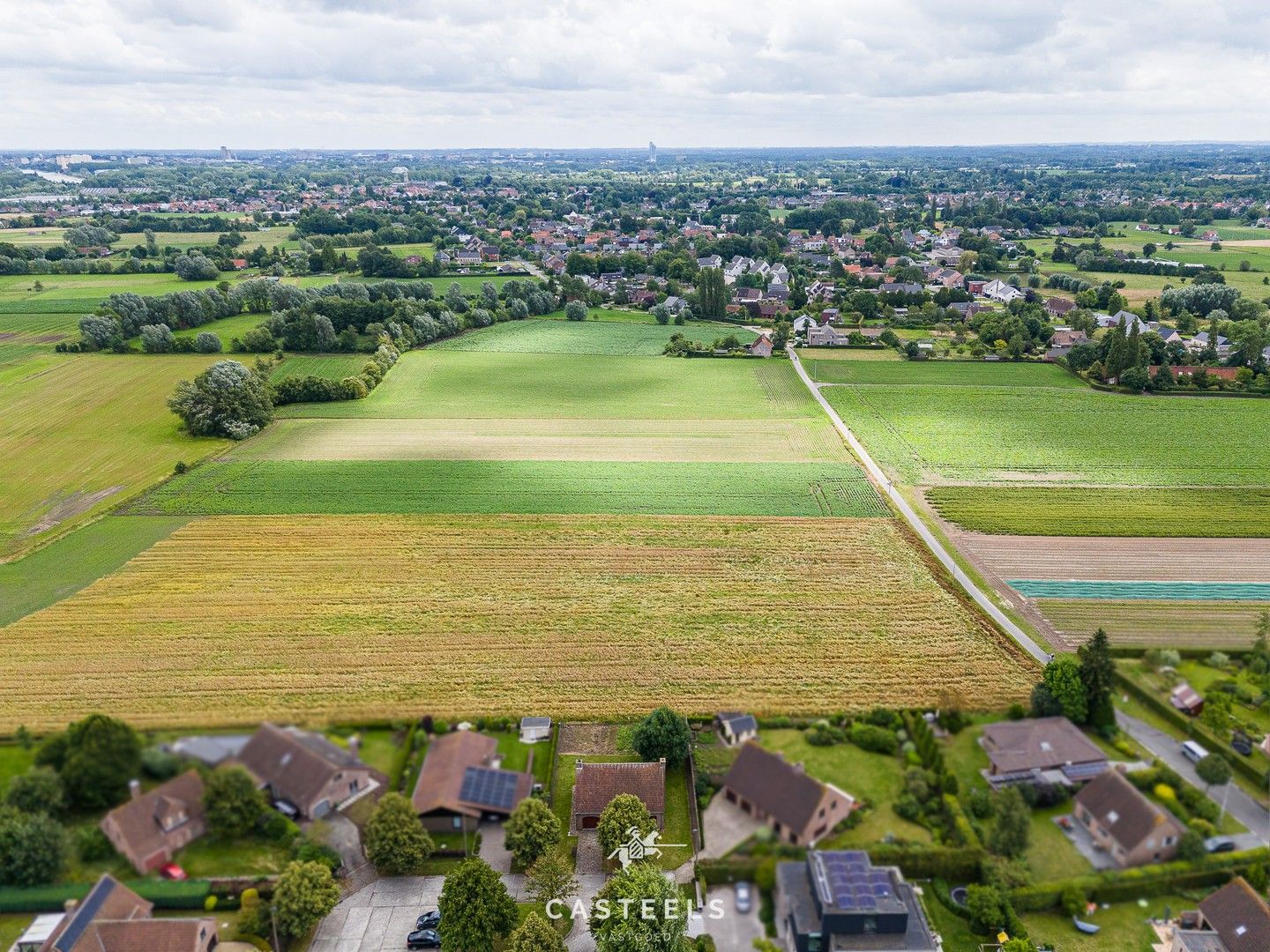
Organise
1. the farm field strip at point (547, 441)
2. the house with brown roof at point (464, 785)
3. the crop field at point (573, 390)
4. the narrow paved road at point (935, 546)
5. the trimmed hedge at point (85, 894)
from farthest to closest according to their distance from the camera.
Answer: the crop field at point (573, 390), the farm field strip at point (547, 441), the narrow paved road at point (935, 546), the house with brown roof at point (464, 785), the trimmed hedge at point (85, 894)

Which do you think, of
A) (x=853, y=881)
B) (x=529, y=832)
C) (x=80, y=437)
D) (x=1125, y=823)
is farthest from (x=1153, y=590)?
(x=80, y=437)

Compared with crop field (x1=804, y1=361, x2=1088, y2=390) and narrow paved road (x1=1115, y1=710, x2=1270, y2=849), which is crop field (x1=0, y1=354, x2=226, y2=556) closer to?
narrow paved road (x1=1115, y1=710, x2=1270, y2=849)

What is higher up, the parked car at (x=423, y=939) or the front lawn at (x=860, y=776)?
the front lawn at (x=860, y=776)

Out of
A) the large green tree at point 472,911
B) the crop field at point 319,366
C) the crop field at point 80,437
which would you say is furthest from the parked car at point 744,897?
the crop field at point 319,366

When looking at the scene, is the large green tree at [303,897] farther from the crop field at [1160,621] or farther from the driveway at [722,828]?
the crop field at [1160,621]

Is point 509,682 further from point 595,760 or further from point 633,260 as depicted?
point 633,260

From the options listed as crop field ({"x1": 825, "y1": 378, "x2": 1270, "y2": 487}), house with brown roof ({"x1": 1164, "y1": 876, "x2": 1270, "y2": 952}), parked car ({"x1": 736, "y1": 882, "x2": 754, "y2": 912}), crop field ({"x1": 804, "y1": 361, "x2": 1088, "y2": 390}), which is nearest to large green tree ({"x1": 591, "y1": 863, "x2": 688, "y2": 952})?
parked car ({"x1": 736, "y1": 882, "x2": 754, "y2": 912})
